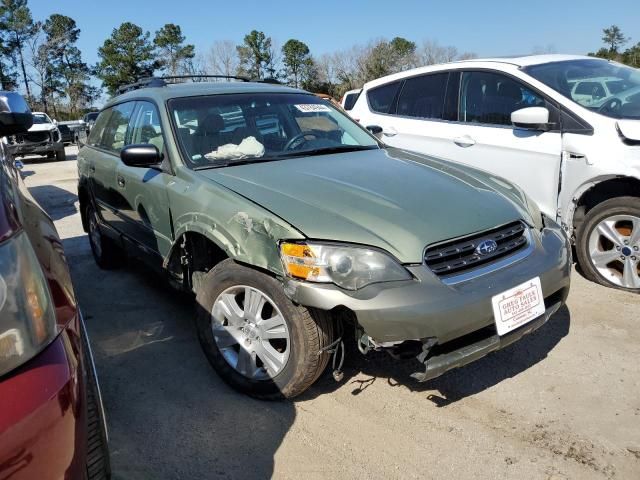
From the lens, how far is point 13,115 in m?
2.53

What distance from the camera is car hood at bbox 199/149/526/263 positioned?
2.37 metres

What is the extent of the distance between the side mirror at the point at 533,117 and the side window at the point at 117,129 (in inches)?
115

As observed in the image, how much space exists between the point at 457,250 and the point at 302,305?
748mm

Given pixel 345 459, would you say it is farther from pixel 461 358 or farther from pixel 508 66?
pixel 508 66

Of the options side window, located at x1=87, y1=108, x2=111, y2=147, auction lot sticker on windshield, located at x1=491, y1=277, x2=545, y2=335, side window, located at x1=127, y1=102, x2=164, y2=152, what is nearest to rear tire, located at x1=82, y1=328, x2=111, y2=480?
auction lot sticker on windshield, located at x1=491, y1=277, x2=545, y2=335

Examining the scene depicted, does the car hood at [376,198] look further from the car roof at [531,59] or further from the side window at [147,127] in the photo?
the car roof at [531,59]

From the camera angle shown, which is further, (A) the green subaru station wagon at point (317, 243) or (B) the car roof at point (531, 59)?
(B) the car roof at point (531, 59)

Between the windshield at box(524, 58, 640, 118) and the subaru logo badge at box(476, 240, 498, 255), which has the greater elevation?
the windshield at box(524, 58, 640, 118)

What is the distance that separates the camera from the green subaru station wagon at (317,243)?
2273 mm

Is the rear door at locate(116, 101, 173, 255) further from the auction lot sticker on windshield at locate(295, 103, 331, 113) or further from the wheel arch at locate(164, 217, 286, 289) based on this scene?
the auction lot sticker on windshield at locate(295, 103, 331, 113)

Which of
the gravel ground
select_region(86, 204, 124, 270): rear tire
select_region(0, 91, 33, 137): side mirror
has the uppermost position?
select_region(0, 91, 33, 137): side mirror

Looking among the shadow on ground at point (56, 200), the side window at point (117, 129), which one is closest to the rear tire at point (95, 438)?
the side window at point (117, 129)

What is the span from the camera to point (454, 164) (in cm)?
350

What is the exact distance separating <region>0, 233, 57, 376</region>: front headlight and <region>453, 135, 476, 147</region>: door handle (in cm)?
389
